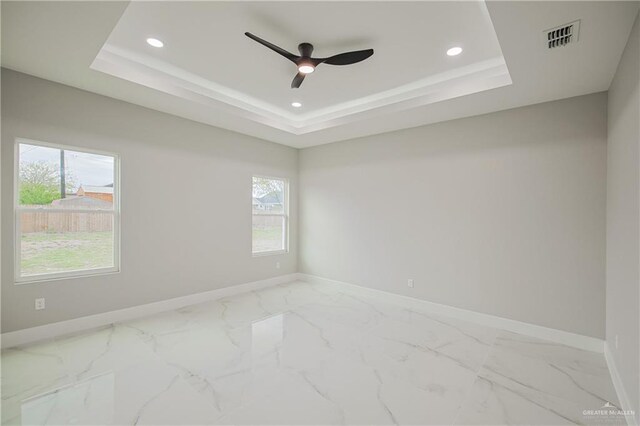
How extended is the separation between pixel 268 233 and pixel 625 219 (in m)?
4.88

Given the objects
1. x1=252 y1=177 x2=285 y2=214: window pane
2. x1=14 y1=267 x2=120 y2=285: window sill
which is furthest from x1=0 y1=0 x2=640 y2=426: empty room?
x1=252 y1=177 x2=285 y2=214: window pane

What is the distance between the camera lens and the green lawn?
10.5ft

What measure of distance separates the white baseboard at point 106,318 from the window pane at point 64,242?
59cm

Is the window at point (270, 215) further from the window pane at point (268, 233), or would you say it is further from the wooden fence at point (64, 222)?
the wooden fence at point (64, 222)

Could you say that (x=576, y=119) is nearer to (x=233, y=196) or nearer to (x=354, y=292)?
(x=354, y=292)

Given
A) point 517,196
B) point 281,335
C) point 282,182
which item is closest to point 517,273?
point 517,196

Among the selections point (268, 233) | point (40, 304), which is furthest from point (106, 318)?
point (268, 233)

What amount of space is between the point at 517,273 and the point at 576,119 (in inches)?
73.8

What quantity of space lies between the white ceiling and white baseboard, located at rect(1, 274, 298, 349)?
2679 millimetres

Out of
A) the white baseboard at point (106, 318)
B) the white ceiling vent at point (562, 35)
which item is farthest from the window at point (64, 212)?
the white ceiling vent at point (562, 35)

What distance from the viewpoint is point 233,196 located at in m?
5.05

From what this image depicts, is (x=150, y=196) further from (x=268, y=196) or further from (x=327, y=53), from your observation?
(x=327, y=53)

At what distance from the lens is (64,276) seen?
11.0 ft

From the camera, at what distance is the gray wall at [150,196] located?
10.1 ft
